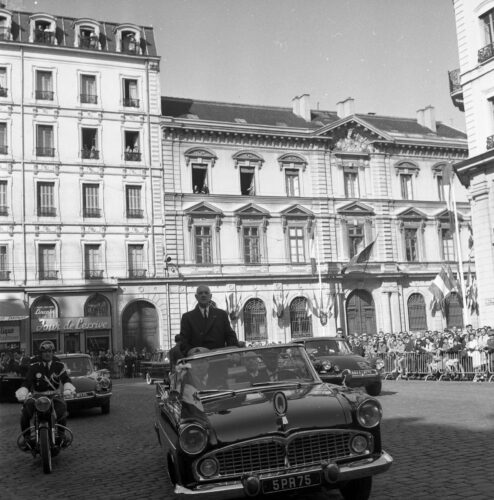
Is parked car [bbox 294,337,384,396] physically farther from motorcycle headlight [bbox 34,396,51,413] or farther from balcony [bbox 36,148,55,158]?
balcony [bbox 36,148,55,158]

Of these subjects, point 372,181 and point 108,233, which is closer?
point 108,233

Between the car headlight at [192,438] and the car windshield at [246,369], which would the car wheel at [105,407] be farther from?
the car headlight at [192,438]

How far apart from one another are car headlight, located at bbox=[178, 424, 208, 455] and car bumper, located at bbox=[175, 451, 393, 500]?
0.33m

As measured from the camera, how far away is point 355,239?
4616 cm

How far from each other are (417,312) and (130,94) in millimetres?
24238

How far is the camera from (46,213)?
39.0m

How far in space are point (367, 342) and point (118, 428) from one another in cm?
2065

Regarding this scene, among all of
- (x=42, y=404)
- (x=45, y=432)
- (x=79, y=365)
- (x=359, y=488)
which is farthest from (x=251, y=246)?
(x=359, y=488)

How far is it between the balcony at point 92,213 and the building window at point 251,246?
30.3ft

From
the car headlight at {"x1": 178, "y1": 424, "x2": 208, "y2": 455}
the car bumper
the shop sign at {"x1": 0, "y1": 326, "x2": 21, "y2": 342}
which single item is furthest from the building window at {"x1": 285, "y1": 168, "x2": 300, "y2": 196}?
the car headlight at {"x1": 178, "y1": 424, "x2": 208, "y2": 455}

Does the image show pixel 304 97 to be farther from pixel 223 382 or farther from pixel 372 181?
pixel 223 382

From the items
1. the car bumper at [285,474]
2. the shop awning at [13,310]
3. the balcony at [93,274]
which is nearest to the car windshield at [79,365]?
the car bumper at [285,474]

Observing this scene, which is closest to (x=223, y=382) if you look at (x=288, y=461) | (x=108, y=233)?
(x=288, y=461)

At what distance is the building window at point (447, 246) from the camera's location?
4844 cm
